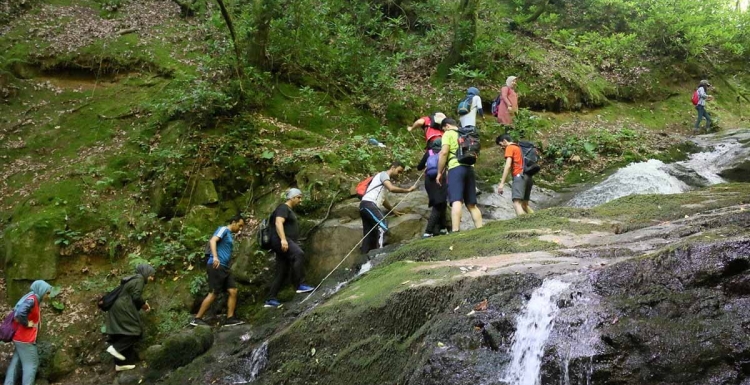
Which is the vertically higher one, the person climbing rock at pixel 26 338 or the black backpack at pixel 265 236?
the black backpack at pixel 265 236

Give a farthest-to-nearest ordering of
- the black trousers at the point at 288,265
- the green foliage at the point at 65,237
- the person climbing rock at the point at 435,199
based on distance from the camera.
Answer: the green foliage at the point at 65,237 < the black trousers at the point at 288,265 < the person climbing rock at the point at 435,199

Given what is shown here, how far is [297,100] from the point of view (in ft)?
48.5

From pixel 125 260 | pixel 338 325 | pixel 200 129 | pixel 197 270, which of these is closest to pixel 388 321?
pixel 338 325

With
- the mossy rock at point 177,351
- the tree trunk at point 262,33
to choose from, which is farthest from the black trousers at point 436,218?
the tree trunk at point 262,33

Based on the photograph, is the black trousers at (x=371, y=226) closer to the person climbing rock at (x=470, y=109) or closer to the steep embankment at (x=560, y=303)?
the steep embankment at (x=560, y=303)

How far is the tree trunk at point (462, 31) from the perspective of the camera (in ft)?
55.2

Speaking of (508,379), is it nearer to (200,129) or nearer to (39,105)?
(200,129)

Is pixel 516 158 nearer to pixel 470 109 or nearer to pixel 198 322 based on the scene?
pixel 470 109

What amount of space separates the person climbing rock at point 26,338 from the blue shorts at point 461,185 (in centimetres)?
650

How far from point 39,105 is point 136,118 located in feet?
11.0

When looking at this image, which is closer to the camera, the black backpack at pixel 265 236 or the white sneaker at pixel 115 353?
the white sneaker at pixel 115 353

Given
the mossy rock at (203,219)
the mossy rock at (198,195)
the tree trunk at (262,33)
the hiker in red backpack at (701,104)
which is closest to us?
the mossy rock at (203,219)

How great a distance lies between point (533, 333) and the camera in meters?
3.96

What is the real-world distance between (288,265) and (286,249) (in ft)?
1.56
